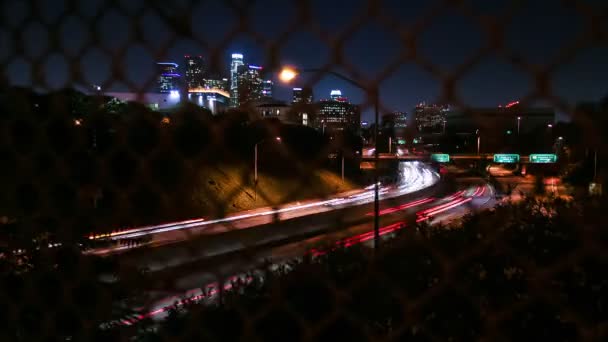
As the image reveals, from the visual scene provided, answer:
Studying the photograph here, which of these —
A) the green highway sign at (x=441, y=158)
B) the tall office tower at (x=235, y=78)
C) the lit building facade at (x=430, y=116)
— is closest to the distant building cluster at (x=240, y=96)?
the tall office tower at (x=235, y=78)

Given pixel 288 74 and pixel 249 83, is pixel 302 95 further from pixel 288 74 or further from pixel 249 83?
pixel 249 83

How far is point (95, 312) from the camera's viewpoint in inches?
72.1

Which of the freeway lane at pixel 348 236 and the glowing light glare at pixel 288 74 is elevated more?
the glowing light glare at pixel 288 74

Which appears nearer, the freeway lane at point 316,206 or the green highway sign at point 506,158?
the green highway sign at point 506,158

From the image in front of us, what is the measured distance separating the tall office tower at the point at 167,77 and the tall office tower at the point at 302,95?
1.39ft

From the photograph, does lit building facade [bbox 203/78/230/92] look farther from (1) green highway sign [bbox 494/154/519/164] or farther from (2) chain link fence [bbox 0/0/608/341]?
(1) green highway sign [bbox 494/154/519/164]

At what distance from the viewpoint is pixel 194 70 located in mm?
1215

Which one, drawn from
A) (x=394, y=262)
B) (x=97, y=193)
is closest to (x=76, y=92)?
(x=97, y=193)

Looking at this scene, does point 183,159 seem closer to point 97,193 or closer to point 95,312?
point 97,193

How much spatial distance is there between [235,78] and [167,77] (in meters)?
0.26

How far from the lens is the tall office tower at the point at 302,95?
0.99 metres

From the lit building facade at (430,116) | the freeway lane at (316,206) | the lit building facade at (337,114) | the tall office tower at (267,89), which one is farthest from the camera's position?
the freeway lane at (316,206)

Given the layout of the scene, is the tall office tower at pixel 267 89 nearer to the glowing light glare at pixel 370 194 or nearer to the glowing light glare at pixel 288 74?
the glowing light glare at pixel 288 74

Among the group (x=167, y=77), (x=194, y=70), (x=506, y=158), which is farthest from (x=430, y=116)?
(x=167, y=77)
